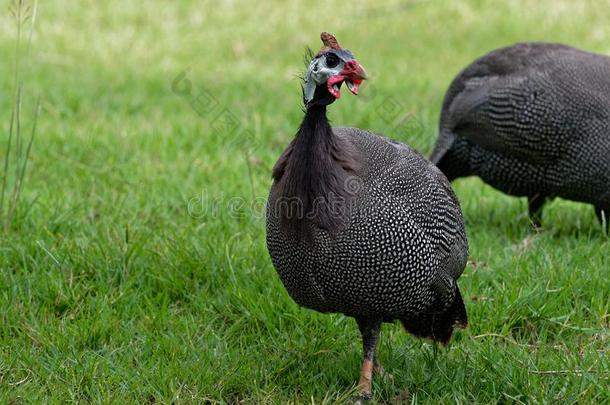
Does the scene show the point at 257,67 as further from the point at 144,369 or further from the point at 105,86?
the point at 144,369

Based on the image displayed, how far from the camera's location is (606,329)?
12.5 ft

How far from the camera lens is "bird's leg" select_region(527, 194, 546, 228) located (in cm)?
515

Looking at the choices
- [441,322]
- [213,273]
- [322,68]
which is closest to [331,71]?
[322,68]

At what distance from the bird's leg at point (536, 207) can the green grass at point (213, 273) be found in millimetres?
104

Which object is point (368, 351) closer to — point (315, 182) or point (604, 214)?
point (315, 182)

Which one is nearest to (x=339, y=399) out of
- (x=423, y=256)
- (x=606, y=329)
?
(x=423, y=256)

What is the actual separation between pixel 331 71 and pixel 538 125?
218 centimetres

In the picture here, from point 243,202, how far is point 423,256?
77.6 inches

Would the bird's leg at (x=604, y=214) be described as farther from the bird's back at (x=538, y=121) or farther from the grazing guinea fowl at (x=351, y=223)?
the grazing guinea fowl at (x=351, y=223)

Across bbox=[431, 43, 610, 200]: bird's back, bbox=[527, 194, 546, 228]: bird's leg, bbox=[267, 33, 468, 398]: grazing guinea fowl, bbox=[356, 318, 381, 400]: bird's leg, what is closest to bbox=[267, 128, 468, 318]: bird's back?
bbox=[267, 33, 468, 398]: grazing guinea fowl

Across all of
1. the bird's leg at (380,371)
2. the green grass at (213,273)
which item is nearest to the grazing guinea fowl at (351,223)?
the bird's leg at (380,371)

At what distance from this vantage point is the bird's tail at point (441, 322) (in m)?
3.56

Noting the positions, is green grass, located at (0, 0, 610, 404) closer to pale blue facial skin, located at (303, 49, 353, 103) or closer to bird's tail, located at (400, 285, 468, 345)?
bird's tail, located at (400, 285, 468, 345)

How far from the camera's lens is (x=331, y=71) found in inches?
117
